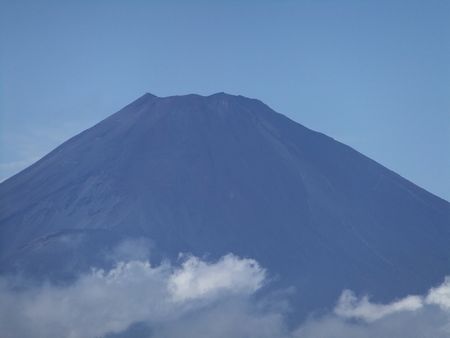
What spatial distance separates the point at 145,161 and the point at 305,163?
581 inches

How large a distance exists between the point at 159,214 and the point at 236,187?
9.61 metres

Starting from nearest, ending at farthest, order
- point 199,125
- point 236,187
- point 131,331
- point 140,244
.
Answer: point 131,331 < point 140,244 < point 236,187 < point 199,125

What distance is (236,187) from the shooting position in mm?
78938

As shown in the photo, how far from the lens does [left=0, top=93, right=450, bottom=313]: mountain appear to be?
6962 cm

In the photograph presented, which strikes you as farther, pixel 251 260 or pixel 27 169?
pixel 27 169

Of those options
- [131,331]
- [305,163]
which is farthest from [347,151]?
[131,331]

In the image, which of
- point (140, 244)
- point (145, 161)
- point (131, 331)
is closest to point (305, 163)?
point (145, 161)

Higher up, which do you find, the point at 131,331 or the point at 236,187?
the point at 236,187

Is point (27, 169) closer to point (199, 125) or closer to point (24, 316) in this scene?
point (199, 125)

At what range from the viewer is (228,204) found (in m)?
76.6

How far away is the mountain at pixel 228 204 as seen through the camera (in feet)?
228

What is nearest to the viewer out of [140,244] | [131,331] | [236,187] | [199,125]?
[131,331]

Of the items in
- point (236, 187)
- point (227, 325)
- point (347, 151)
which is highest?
point (347, 151)

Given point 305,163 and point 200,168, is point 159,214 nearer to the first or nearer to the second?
point 200,168
